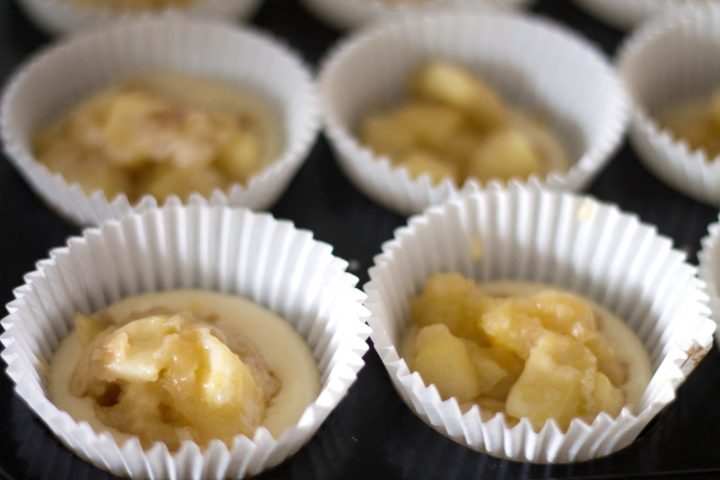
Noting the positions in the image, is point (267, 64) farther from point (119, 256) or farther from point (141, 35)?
point (119, 256)

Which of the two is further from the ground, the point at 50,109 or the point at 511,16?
the point at 511,16

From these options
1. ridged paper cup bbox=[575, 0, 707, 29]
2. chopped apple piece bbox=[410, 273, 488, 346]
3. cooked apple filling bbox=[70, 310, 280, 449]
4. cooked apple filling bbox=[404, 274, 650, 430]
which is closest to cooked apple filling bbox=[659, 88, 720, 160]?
ridged paper cup bbox=[575, 0, 707, 29]

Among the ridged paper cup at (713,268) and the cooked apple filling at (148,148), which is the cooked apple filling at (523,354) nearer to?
the ridged paper cup at (713,268)

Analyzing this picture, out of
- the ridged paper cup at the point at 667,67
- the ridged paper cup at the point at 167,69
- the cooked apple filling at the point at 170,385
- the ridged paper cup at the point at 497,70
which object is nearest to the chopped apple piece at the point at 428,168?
the ridged paper cup at the point at 497,70

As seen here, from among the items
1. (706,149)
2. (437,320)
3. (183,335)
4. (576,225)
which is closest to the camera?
(183,335)

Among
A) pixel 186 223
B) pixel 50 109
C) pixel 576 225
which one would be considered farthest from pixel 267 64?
pixel 576 225

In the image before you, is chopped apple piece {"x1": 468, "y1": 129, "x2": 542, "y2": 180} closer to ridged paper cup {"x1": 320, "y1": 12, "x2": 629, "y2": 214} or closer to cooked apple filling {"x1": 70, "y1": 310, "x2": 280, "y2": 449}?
ridged paper cup {"x1": 320, "y1": 12, "x2": 629, "y2": 214}

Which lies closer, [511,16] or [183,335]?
[183,335]

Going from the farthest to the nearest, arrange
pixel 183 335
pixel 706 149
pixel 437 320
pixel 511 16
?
pixel 511 16, pixel 706 149, pixel 437 320, pixel 183 335
